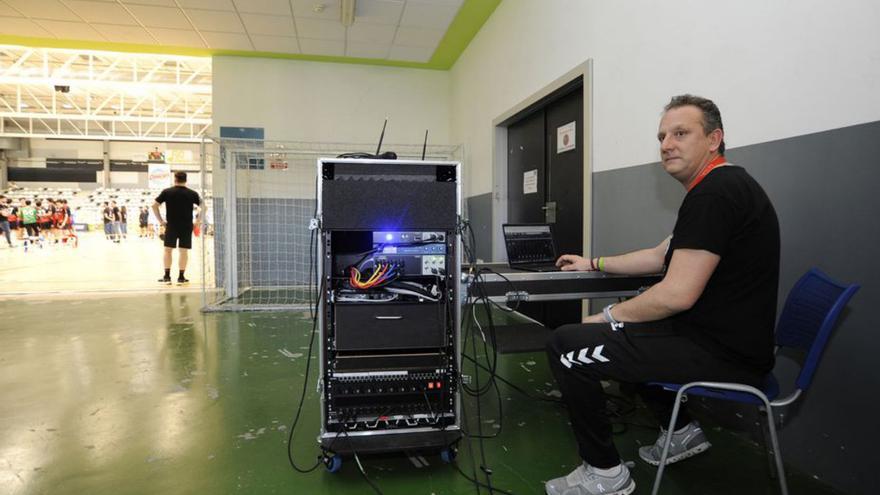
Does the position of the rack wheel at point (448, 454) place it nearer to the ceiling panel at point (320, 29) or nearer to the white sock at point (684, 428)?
the white sock at point (684, 428)

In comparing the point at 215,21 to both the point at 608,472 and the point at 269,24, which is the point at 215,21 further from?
the point at 608,472

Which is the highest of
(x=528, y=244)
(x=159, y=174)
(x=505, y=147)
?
(x=159, y=174)

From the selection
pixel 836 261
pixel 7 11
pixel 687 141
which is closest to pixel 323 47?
pixel 7 11

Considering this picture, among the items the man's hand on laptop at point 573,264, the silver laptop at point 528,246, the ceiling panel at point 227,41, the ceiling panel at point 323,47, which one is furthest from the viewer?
the ceiling panel at point 323,47

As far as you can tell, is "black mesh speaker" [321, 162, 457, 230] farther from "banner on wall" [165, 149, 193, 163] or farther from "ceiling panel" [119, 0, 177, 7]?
"banner on wall" [165, 149, 193, 163]

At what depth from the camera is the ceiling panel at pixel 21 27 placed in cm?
450

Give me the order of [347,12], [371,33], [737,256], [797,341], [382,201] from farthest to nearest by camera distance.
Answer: [371,33]
[347,12]
[382,201]
[797,341]
[737,256]

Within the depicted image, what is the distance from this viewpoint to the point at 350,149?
584cm

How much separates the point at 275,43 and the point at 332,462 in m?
5.01

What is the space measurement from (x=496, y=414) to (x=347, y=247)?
1.10 meters

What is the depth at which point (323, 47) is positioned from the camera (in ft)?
17.4

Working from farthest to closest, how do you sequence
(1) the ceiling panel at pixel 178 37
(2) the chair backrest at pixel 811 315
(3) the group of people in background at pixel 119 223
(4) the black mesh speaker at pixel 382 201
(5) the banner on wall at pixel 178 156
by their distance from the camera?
(5) the banner on wall at pixel 178 156, (3) the group of people in background at pixel 119 223, (1) the ceiling panel at pixel 178 37, (4) the black mesh speaker at pixel 382 201, (2) the chair backrest at pixel 811 315

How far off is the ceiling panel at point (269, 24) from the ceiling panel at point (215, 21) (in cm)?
10

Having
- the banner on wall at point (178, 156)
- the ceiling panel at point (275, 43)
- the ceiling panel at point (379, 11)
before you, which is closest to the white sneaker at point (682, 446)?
the ceiling panel at point (379, 11)
